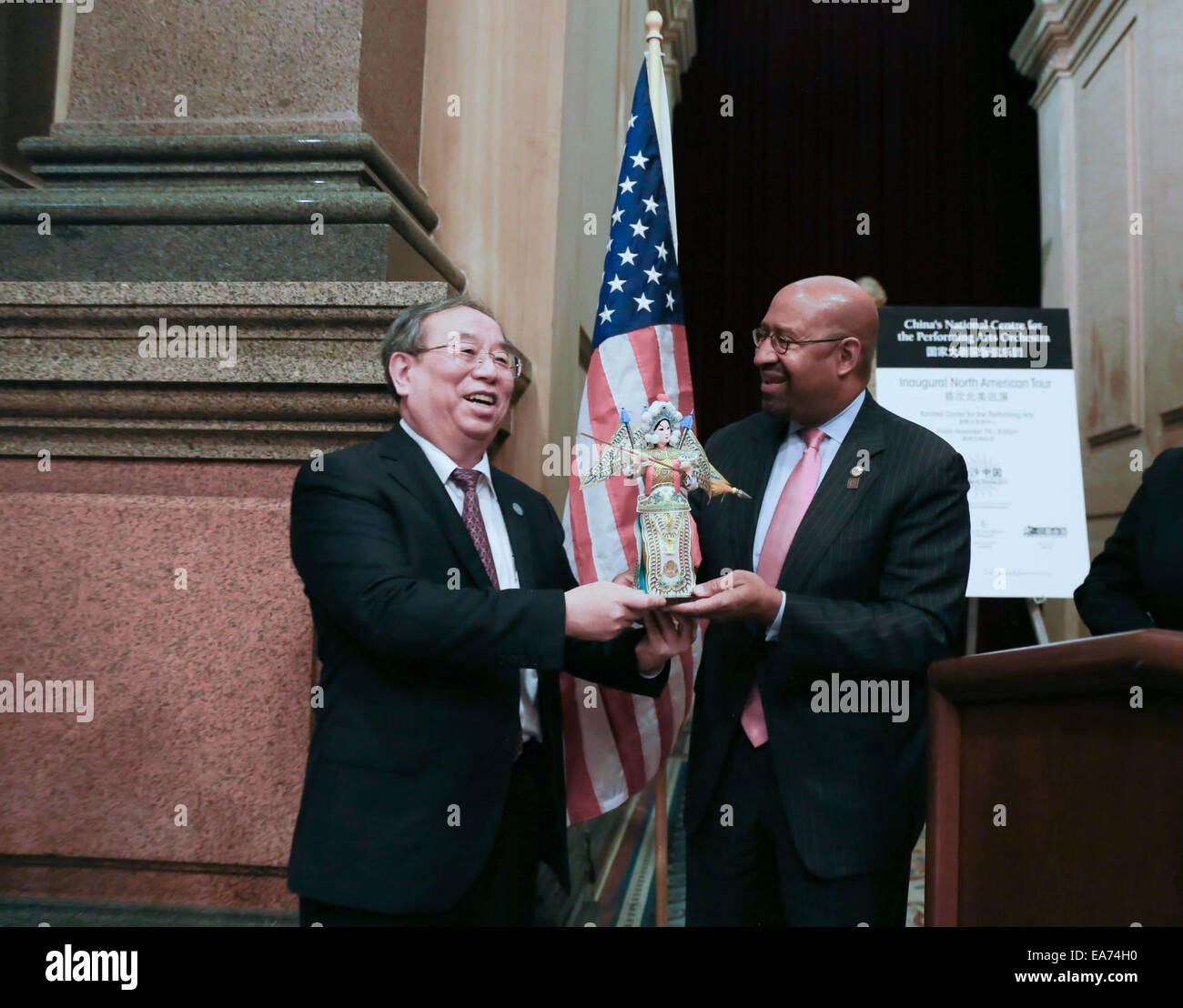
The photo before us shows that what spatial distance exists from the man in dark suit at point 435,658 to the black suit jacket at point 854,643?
21cm

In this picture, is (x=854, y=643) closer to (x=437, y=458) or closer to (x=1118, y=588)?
(x=437, y=458)

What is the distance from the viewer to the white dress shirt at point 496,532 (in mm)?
1893

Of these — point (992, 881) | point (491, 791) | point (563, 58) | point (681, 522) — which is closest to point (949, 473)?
point (681, 522)

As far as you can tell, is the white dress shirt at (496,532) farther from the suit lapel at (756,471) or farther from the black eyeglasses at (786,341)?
the black eyeglasses at (786,341)

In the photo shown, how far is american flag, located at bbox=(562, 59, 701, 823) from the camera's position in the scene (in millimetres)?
2521

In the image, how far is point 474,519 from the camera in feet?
6.28

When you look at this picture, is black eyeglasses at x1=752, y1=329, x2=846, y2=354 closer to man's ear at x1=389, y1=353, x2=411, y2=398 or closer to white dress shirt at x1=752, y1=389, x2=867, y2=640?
white dress shirt at x1=752, y1=389, x2=867, y2=640

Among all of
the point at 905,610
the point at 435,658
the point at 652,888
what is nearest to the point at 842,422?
the point at 905,610

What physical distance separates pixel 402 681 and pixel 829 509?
3.05ft

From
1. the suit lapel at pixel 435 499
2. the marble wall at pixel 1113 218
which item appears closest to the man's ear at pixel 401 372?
the suit lapel at pixel 435 499

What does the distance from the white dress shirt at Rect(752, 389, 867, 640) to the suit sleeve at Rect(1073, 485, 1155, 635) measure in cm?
90

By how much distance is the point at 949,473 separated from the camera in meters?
1.96
